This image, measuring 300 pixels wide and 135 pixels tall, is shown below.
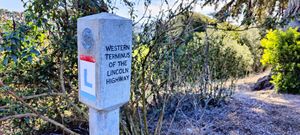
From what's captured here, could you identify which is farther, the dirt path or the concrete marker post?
the dirt path

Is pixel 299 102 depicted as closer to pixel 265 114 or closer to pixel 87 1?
pixel 265 114

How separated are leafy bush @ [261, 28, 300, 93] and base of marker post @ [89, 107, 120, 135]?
5315 millimetres

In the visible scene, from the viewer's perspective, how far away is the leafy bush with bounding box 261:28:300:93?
5746 millimetres

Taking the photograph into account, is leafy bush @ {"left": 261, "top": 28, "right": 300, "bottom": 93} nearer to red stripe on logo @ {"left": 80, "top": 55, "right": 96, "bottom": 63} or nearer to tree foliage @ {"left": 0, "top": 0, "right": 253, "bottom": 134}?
tree foliage @ {"left": 0, "top": 0, "right": 253, "bottom": 134}

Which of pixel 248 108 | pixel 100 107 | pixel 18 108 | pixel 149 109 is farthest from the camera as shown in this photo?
pixel 248 108

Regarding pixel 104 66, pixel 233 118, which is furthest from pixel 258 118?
pixel 104 66

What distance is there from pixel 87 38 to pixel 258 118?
122 inches

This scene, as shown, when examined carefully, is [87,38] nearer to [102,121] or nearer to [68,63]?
[102,121]

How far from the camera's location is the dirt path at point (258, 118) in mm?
3268

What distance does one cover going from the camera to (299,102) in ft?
16.2

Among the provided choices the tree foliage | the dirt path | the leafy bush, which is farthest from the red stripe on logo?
the leafy bush

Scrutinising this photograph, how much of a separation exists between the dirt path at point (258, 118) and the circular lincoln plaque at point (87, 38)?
2.33 metres

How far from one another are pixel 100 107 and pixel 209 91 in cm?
318

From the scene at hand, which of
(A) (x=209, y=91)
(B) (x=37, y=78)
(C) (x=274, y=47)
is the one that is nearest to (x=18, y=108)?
(B) (x=37, y=78)
